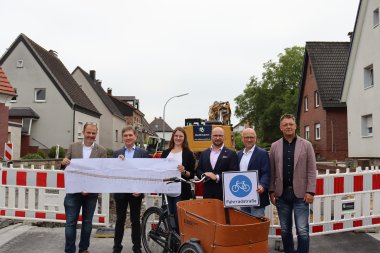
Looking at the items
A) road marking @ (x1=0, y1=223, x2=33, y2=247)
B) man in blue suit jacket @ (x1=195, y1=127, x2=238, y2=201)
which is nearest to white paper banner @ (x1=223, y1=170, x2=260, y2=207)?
man in blue suit jacket @ (x1=195, y1=127, x2=238, y2=201)

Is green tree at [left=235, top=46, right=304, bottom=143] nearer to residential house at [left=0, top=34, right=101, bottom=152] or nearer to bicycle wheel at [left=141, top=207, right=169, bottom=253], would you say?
residential house at [left=0, top=34, right=101, bottom=152]

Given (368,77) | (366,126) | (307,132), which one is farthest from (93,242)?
(307,132)

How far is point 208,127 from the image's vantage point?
21422 millimetres

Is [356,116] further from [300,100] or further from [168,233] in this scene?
[168,233]

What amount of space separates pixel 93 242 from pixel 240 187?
320cm

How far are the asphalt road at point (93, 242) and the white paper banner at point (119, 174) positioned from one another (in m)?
1.11

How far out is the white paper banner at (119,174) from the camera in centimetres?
671

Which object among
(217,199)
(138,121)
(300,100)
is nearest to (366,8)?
(300,100)

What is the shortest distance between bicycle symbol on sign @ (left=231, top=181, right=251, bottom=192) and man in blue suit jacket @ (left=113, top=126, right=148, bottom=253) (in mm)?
1676

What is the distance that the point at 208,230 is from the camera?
4.86 meters

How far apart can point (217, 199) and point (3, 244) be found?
391 centimetres

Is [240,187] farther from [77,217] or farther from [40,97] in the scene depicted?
[40,97]

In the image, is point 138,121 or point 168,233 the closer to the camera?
point 168,233

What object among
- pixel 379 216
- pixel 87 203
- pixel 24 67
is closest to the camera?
pixel 87 203
